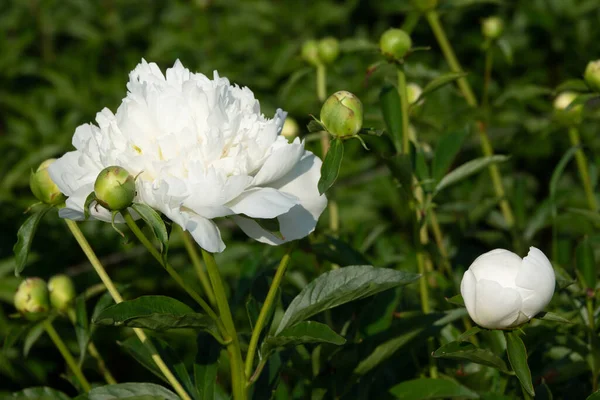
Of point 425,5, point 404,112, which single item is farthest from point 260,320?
point 425,5

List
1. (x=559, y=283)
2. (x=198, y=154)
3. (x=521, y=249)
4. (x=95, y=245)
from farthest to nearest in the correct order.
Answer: (x=95, y=245)
(x=521, y=249)
(x=559, y=283)
(x=198, y=154)

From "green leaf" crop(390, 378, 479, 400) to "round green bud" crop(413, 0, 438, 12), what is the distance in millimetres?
719

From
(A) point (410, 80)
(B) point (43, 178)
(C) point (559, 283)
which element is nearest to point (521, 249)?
(C) point (559, 283)

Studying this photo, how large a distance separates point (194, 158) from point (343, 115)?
17 cm

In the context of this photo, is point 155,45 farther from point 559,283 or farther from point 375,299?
point 559,283

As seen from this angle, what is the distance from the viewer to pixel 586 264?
1045 millimetres

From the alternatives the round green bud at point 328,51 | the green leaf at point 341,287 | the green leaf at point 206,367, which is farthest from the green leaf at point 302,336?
the round green bud at point 328,51

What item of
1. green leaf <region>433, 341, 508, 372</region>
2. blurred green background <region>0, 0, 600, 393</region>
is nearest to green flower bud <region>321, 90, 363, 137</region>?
green leaf <region>433, 341, 508, 372</region>

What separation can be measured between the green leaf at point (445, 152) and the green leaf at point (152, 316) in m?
0.43

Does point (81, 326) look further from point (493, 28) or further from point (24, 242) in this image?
point (493, 28)

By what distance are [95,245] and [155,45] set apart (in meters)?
0.67

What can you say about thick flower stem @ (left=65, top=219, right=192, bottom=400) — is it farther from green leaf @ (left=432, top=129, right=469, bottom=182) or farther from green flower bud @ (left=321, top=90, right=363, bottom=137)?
green leaf @ (left=432, top=129, right=469, bottom=182)

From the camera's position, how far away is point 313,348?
101 cm

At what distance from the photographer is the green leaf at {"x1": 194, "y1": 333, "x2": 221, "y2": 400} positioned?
889mm
